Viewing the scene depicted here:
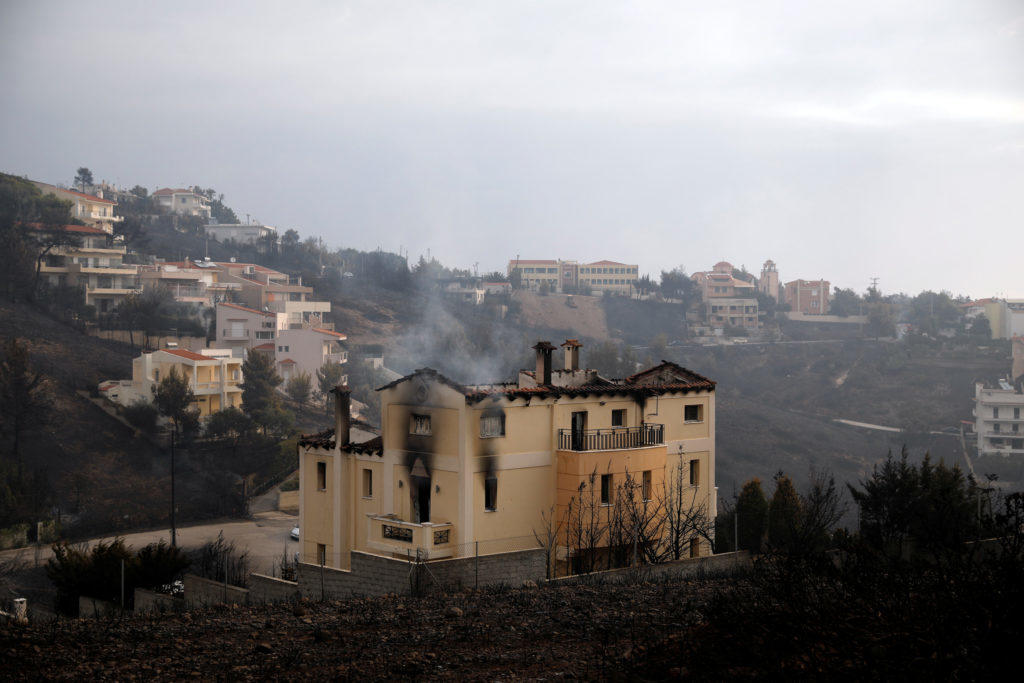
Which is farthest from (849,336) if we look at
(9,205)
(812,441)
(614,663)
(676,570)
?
(614,663)

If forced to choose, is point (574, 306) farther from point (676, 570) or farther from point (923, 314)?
point (676, 570)

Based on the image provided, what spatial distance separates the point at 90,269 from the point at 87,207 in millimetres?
18367

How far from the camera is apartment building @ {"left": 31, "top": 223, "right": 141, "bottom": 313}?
6431 cm

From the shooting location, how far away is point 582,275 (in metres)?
134

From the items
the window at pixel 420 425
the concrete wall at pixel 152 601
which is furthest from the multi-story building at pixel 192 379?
the concrete wall at pixel 152 601

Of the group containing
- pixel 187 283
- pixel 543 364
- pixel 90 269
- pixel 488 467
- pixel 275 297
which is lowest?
pixel 488 467

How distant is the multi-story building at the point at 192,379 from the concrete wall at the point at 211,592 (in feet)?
103

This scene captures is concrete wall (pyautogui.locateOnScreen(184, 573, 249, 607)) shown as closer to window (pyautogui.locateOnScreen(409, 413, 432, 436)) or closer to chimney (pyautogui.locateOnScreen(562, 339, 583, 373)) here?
window (pyautogui.locateOnScreen(409, 413, 432, 436))

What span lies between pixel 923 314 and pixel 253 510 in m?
95.4

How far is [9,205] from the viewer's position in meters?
71.3

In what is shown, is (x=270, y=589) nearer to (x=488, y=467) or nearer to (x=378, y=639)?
(x=378, y=639)

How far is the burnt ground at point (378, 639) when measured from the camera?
32.6 feet

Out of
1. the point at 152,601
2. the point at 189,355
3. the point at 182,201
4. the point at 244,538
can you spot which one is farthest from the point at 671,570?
the point at 182,201

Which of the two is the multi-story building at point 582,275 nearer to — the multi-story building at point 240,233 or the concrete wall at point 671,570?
the multi-story building at point 240,233
